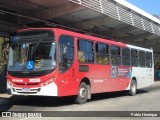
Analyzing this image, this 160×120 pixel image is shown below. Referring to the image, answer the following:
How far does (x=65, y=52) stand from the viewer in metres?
13.7

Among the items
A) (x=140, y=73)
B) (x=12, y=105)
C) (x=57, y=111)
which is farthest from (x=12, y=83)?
(x=140, y=73)

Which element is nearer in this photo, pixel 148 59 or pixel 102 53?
pixel 102 53

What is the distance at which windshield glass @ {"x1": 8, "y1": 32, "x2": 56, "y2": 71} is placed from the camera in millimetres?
13130

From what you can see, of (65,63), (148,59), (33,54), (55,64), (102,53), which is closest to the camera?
(55,64)

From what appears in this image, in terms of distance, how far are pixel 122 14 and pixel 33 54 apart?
1209 cm

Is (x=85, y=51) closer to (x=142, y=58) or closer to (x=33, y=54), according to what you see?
(x=33, y=54)

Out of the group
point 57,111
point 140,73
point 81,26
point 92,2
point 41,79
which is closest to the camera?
point 57,111

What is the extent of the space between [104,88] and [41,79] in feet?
15.7

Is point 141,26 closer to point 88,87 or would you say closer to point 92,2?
point 92,2

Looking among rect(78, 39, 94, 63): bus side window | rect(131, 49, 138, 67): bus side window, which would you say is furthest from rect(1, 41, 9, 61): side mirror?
rect(131, 49, 138, 67): bus side window

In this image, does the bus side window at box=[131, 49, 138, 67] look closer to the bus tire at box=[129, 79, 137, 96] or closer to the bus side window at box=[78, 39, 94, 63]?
the bus tire at box=[129, 79, 137, 96]

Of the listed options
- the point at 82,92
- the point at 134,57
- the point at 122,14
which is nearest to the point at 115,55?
the point at 134,57

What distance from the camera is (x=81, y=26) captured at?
24.1 metres

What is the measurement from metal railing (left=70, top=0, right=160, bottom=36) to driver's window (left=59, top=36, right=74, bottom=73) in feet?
15.8
